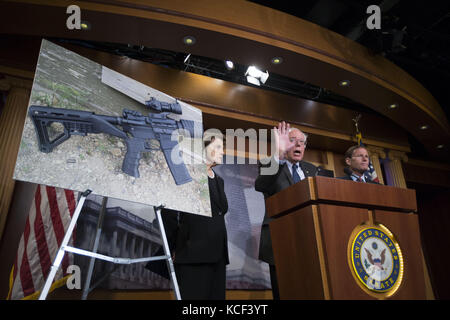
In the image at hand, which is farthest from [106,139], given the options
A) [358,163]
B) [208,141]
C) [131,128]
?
[358,163]

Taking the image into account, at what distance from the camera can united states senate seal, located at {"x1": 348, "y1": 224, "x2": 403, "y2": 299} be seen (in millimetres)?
1316

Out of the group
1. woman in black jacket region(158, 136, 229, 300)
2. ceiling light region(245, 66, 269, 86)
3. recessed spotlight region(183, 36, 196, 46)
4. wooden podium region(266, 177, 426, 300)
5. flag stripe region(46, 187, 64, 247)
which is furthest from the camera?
ceiling light region(245, 66, 269, 86)

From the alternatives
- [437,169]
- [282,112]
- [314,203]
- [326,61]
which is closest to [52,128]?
[314,203]

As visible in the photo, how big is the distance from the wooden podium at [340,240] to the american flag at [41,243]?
6.08ft

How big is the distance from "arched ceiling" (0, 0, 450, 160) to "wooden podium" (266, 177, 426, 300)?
1.92 meters

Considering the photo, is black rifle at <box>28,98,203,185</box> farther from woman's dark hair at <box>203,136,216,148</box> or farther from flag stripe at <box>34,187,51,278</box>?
flag stripe at <box>34,187,51,278</box>

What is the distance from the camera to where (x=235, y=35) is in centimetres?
292

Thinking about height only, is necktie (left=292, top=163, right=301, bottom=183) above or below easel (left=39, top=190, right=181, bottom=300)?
above

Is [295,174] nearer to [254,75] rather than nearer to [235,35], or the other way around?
[235,35]

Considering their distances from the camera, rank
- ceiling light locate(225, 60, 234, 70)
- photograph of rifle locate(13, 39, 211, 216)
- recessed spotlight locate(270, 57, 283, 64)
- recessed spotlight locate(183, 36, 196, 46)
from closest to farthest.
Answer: photograph of rifle locate(13, 39, 211, 216) → recessed spotlight locate(183, 36, 196, 46) → recessed spotlight locate(270, 57, 283, 64) → ceiling light locate(225, 60, 234, 70)

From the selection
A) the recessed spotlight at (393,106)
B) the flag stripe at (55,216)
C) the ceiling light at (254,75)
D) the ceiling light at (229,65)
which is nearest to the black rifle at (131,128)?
the flag stripe at (55,216)

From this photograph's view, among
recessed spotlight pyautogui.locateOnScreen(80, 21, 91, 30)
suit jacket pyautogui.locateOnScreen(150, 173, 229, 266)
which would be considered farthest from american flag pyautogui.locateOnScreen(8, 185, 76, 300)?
recessed spotlight pyautogui.locateOnScreen(80, 21, 91, 30)

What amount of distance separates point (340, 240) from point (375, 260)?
0.19 meters
